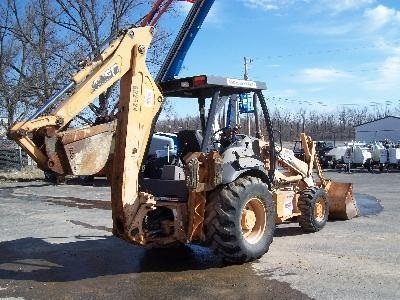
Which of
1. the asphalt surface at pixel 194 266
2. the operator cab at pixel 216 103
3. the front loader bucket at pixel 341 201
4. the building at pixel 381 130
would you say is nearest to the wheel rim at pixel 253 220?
the asphalt surface at pixel 194 266

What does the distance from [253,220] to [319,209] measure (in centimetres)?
296

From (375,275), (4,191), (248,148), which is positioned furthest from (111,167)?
(4,191)

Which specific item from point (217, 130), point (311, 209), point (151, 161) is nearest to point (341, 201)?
point (311, 209)

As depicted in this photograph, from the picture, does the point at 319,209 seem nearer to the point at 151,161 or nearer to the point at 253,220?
the point at 253,220

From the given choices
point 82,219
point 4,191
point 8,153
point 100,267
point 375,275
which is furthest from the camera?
point 8,153

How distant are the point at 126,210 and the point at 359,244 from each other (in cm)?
409

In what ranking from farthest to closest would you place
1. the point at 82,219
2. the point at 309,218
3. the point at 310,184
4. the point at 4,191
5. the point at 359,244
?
the point at 4,191
the point at 82,219
the point at 310,184
the point at 309,218
the point at 359,244

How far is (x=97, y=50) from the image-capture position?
6.22 metres

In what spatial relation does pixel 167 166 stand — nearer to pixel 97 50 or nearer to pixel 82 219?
pixel 97 50

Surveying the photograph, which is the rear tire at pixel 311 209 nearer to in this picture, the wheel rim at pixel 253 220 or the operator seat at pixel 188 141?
the wheel rim at pixel 253 220

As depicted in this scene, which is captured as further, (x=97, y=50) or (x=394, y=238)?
(x=394, y=238)

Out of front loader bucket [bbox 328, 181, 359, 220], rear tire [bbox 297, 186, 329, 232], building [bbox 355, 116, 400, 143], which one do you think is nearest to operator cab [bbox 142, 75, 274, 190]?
rear tire [bbox 297, 186, 329, 232]

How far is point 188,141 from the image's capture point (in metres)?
7.30

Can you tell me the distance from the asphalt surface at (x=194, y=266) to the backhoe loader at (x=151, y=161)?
18.4 inches
